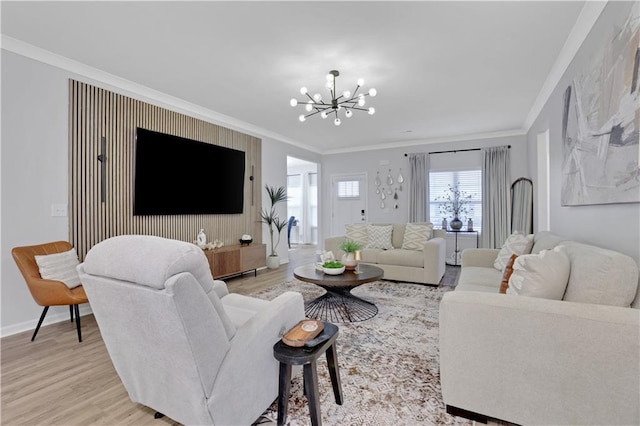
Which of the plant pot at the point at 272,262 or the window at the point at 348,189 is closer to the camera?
the plant pot at the point at 272,262

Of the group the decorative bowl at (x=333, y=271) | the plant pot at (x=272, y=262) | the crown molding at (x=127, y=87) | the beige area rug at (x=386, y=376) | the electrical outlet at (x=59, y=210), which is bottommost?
the beige area rug at (x=386, y=376)

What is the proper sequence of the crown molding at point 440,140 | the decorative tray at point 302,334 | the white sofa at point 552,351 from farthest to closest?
the crown molding at point 440,140 < the decorative tray at point 302,334 < the white sofa at point 552,351

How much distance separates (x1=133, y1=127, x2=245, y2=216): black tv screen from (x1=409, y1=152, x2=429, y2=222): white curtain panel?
366 centimetres

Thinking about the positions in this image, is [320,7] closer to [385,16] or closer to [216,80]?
[385,16]

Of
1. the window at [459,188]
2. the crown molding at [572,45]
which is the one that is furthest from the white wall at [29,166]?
the window at [459,188]

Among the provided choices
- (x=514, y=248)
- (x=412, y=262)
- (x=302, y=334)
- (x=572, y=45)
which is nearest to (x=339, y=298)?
(x=412, y=262)

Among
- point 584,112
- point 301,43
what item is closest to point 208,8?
point 301,43

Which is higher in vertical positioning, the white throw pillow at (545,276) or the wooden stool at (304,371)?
the white throw pillow at (545,276)

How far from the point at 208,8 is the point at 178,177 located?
2.50m

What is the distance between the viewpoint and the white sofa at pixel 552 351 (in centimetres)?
125

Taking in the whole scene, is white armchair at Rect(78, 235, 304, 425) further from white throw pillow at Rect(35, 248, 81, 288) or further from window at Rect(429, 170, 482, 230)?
window at Rect(429, 170, 482, 230)

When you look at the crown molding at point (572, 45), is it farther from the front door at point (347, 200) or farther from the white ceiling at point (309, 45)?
the front door at point (347, 200)

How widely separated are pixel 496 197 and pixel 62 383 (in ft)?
21.7

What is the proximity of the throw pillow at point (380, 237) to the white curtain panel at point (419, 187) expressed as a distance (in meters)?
1.68
